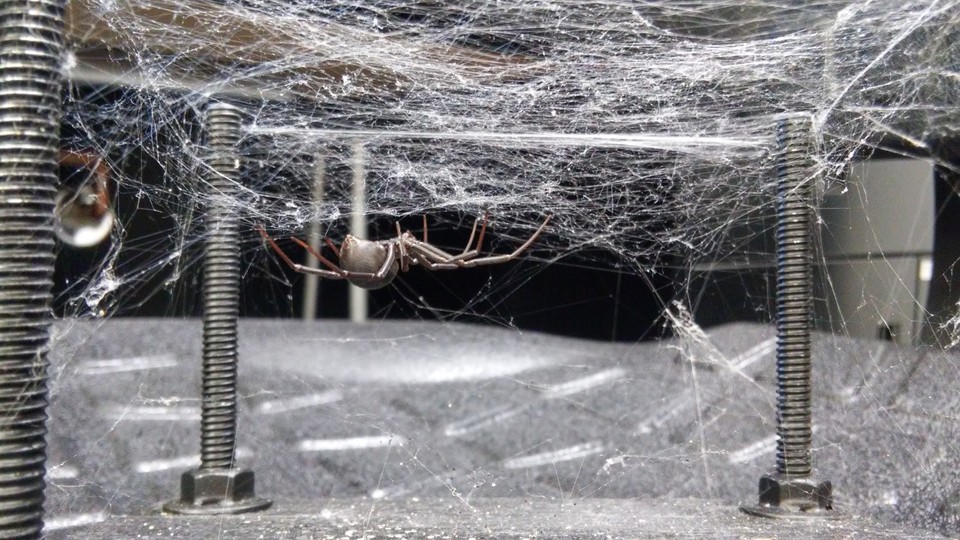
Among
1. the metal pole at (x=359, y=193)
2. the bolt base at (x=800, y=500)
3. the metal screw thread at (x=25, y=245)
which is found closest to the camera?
the metal screw thread at (x=25, y=245)

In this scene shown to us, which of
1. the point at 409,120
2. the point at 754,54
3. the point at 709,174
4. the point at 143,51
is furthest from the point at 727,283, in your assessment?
the point at 143,51

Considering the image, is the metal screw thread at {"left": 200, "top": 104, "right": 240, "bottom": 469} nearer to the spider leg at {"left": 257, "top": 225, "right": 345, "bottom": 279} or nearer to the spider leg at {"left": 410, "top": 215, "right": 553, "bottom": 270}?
the spider leg at {"left": 257, "top": 225, "right": 345, "bottom": 279}

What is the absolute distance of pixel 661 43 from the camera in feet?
2.70

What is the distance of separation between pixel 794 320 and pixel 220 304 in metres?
0.53

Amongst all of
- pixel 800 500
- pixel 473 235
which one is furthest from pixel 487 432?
pixel 800 500

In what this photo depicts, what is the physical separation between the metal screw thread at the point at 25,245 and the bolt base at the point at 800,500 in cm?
59

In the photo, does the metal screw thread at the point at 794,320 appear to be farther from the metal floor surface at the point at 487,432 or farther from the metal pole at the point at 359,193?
the metal pole at the point at 359,193

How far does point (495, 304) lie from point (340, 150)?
346 mm

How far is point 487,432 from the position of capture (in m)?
1.13

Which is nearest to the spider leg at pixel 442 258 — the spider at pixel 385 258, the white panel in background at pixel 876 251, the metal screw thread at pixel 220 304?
the spider at pixel 385 258

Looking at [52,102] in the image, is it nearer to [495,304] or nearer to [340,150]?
[340,150]

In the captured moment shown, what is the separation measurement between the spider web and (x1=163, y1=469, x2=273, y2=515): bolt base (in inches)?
8.1

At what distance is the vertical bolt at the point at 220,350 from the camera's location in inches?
24.9

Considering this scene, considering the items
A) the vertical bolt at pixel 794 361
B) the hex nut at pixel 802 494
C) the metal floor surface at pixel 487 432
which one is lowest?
the metal floor surface at pixel 487 432
